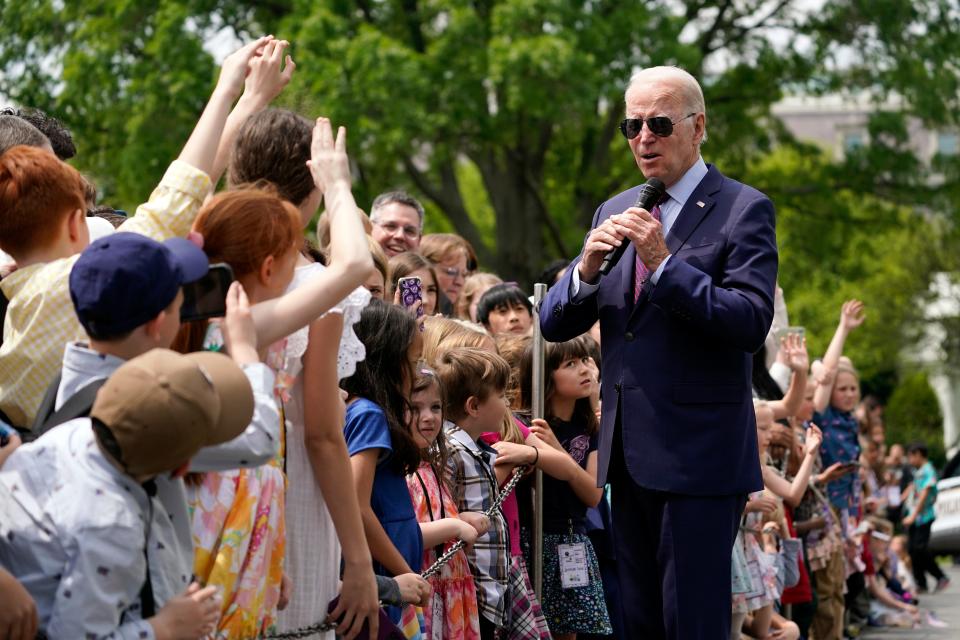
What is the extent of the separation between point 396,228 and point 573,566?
2000 mm

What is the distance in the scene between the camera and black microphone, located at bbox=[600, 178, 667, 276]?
16.0 feet

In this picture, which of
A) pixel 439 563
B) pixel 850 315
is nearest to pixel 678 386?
pixel 439 563

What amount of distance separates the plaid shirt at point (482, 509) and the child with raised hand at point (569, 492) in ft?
1.72

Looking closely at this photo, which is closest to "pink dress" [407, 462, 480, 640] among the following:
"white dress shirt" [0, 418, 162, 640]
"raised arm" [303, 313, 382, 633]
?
"raised arm" [303, 313, 382, 633]

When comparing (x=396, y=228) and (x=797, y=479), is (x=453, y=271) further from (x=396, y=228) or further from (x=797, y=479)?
(x=797, y=479)

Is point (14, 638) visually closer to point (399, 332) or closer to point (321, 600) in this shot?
point (321, 600)

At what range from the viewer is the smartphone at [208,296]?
3289 millimetres

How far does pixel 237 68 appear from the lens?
405 centimetres

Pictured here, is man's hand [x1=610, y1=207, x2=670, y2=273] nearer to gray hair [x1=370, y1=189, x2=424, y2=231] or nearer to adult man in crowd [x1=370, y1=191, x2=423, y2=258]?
adult man in crowd [x1=370, y1=191, x2=423, y2=258]

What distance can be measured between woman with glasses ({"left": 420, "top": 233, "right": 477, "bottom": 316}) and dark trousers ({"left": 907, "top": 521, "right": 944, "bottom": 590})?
414 inches

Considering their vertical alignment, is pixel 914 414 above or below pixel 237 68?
below

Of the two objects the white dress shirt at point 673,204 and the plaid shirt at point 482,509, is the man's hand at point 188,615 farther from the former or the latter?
the plaid shirt at point 482,509

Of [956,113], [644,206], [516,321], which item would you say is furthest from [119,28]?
[644,206]

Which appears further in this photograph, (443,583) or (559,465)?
(559,465)
